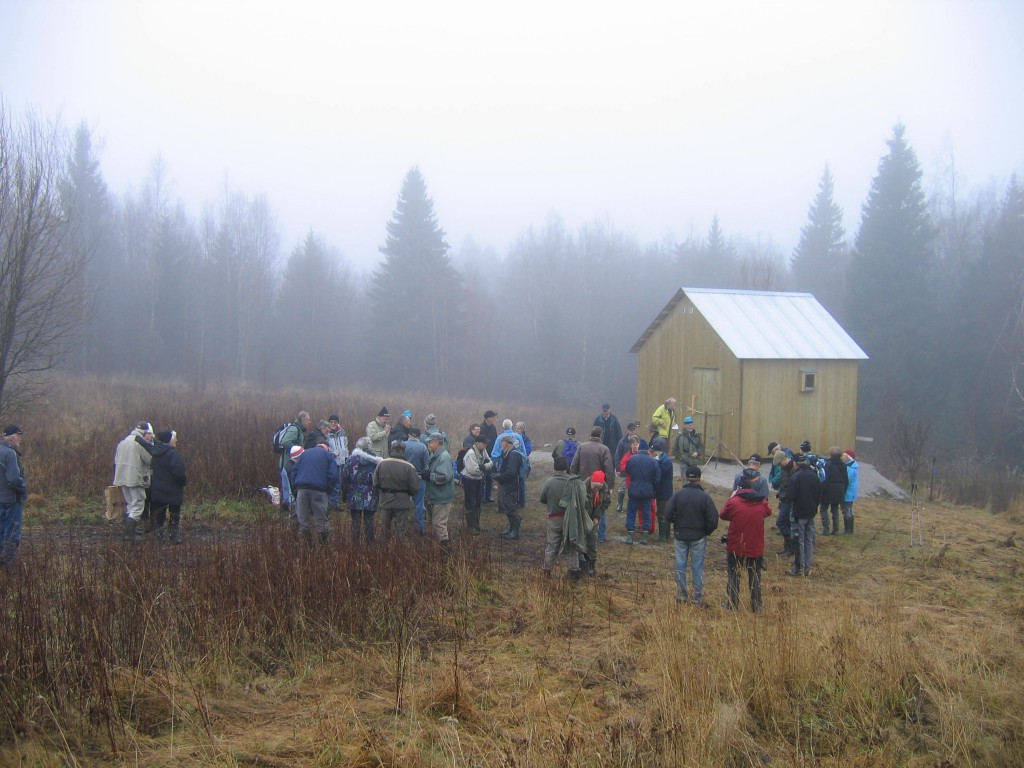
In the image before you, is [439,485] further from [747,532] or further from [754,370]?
[754,370]

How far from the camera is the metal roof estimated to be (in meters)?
20.0

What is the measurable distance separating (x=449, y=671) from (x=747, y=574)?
3.66 meters

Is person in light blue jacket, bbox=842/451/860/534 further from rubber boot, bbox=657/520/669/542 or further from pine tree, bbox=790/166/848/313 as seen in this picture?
pine tree, bbox=790/166/848/313

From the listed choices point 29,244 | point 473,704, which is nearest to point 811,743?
point 473,704

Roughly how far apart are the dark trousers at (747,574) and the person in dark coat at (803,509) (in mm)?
2185

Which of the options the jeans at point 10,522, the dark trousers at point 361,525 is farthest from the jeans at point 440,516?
the jeans at point 10,522

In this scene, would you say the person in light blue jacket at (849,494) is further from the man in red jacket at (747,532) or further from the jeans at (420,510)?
the jeans at (420,510)

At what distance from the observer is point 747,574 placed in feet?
24.7

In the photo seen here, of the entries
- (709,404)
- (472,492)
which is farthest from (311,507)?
(709,404)

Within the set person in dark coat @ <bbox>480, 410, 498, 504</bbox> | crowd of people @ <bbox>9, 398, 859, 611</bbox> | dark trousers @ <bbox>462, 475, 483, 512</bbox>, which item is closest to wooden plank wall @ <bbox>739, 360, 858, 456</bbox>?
crowd of people @ <bbox>9, 398, 859, 611</bbox>

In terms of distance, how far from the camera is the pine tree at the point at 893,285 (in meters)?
36.5

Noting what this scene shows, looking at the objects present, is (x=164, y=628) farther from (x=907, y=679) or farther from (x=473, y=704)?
(x=907, y=679)

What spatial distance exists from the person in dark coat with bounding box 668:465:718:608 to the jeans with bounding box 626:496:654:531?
320cm

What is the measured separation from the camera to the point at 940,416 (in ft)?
115
